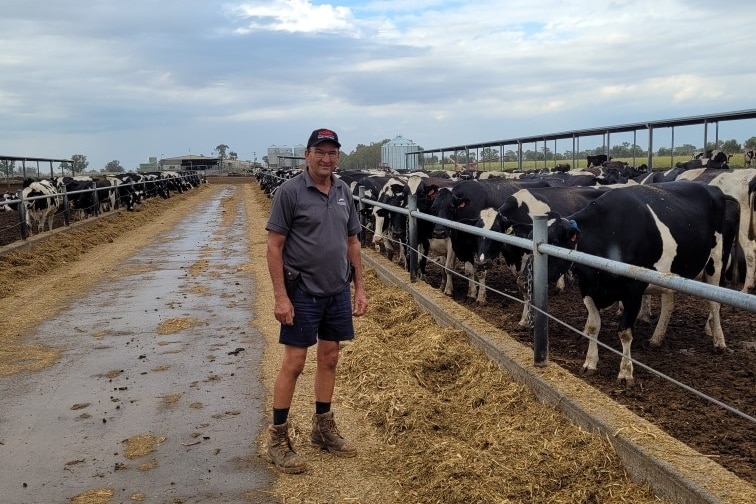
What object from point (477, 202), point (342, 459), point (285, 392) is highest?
point (477, 202)

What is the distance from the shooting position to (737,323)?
7.37 m

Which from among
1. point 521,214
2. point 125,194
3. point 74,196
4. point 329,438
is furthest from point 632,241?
point 125,194

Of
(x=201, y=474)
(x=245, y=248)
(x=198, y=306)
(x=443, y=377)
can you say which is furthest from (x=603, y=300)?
(x=245, y=248)

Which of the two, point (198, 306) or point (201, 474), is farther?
point (198, 306)

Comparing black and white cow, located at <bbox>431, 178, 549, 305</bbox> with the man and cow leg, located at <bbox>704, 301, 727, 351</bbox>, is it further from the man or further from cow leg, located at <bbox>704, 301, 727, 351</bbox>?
the man

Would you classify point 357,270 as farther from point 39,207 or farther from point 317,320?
point 39,207

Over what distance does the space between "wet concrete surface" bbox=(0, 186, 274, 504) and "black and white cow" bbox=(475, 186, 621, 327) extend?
10.3 feet

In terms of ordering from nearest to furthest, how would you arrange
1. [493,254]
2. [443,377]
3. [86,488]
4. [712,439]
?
[86,488] < [712,439] < [443,377] < [493,254]

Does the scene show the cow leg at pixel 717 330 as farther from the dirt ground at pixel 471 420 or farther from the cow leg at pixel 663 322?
the cow leg at pixel 663 322

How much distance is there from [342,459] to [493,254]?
16.0 ft

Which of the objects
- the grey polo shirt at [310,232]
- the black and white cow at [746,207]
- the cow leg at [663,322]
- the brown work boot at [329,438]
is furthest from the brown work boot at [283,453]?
the black and white cow at [746,207]

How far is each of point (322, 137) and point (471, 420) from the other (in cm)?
220

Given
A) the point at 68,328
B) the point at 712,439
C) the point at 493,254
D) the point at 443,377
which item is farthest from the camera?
the point at 493,254

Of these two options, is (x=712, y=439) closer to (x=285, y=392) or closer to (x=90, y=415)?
(x=285, y=392)
